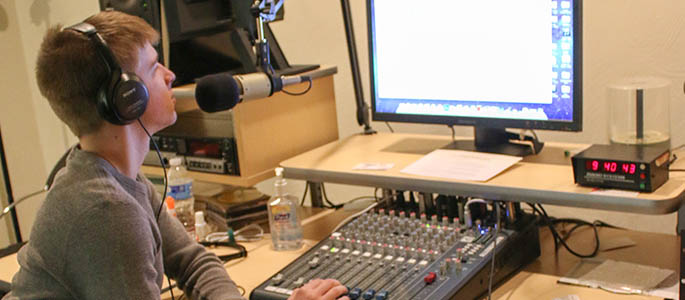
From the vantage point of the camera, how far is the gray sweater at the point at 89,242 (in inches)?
41.9

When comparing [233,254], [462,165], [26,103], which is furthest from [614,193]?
[26,103]

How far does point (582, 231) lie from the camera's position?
5.26ft

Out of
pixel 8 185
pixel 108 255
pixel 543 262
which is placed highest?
pixel 108 255

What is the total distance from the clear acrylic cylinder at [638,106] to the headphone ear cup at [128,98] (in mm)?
975

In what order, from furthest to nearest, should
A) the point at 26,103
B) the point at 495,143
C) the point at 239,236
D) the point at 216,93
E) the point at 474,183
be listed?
the point at 26,103 < the point at 239,236 < the point at 495,143 < the point at 474,183 < the point at 216,93

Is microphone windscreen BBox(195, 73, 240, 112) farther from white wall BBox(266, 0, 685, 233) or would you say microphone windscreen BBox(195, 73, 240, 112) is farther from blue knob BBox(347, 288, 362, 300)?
white wall BBox(266, 0, 685, 233)

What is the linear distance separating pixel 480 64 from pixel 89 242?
Answer: 2.88 ft

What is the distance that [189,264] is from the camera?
143 cm

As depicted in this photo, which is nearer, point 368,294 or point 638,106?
point 368,294

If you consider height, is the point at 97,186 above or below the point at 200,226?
above

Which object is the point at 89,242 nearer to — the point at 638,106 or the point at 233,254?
the point at 233,254

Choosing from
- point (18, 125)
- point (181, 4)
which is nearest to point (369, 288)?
point (181, 4)

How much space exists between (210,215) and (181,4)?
548 millimetres

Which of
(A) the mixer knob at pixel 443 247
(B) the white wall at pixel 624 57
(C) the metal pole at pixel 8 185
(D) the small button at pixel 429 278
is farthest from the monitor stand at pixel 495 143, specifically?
(C) the metal pole at pixel 8 185
